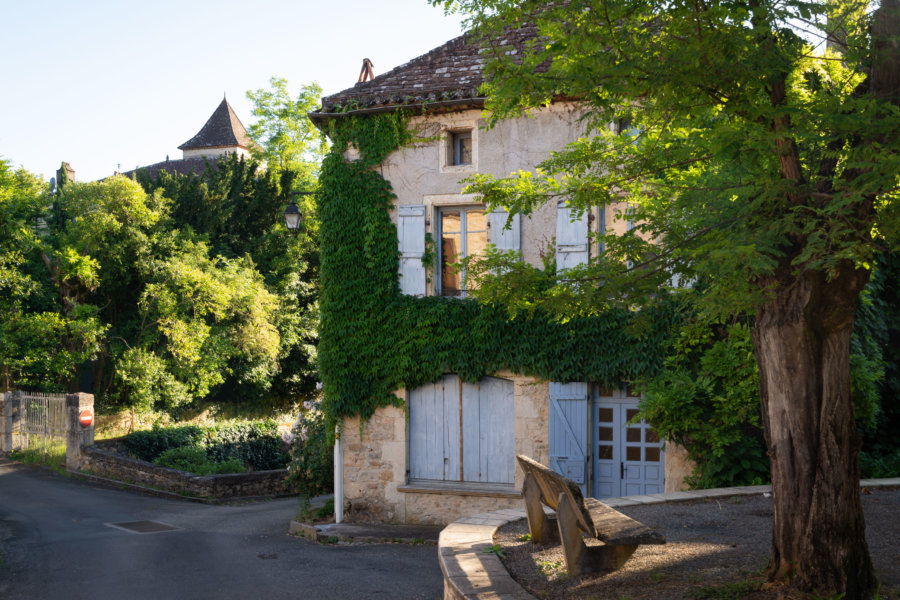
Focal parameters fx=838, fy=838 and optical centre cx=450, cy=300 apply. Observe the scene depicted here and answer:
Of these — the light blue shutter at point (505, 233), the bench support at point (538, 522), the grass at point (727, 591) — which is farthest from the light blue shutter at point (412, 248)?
the grass at point (727, 591)

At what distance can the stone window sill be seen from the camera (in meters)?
11.8

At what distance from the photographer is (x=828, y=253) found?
4199 mm

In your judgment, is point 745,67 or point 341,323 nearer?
point 745,67

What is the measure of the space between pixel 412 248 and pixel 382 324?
1232 millimetres

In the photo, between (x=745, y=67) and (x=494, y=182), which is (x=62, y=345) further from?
(x=745, y=67)

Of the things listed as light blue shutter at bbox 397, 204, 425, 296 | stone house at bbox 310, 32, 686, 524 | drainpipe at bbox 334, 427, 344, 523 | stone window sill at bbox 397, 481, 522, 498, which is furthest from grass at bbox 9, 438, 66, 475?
light blue shutter at bbox 397, 204, 425, 296

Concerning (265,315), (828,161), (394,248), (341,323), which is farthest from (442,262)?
(265,315)

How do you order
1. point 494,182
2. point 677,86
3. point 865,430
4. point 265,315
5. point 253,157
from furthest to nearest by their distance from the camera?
point 253,157
point 265,315
point 865,430
point 494,182
point 677,86

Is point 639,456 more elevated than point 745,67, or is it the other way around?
point 745,67

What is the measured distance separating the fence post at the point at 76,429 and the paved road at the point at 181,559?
293cm

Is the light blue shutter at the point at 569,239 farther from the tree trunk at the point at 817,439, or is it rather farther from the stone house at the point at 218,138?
the stone house at the point at 218,138

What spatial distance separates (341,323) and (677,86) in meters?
8.74

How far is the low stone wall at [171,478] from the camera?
16.7 m

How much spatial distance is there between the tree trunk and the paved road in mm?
4150
